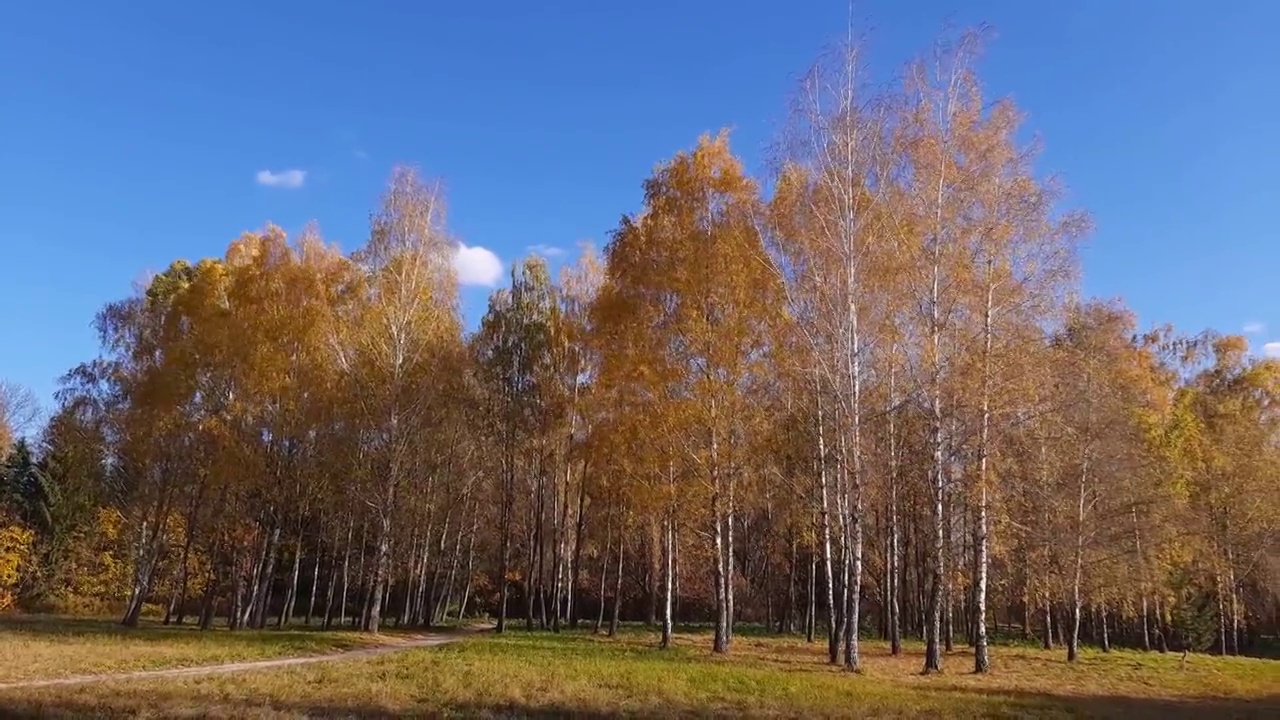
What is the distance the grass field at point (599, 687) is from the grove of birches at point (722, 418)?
2.46m

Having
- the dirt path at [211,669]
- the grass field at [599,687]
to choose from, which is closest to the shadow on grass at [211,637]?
the grass field at [599,687]

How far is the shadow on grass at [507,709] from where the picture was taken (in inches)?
410

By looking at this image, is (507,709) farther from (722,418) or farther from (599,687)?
(722,418)

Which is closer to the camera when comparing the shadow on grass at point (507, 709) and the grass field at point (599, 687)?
the shadow on grass at point (507, 709)

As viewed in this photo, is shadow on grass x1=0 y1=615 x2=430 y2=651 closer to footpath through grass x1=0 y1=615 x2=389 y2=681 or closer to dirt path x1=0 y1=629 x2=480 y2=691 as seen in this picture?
footpath through grass x1=0 y1=615 x2=389 y2=681

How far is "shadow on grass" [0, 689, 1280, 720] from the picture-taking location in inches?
410

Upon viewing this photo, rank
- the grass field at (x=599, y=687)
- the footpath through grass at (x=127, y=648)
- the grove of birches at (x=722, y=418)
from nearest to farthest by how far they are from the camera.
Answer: the grass field at (x=599, y=687), the footpath through grass at (x=127, y=648), the grove of birches at (x=722, y=418)

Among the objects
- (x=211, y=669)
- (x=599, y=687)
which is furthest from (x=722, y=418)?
(x=211, y=669)

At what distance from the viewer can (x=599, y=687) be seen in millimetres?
14031

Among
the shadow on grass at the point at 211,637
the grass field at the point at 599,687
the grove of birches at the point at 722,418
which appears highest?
the grove of birches at the point at 722,418

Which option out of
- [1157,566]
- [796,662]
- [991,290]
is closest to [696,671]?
[796,662]

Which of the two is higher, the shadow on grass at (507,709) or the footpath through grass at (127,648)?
the shadow on grass at (507,709)

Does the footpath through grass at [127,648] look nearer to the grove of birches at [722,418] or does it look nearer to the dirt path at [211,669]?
the dirt path at [211,669]

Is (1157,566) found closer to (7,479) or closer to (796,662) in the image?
(796,662)
